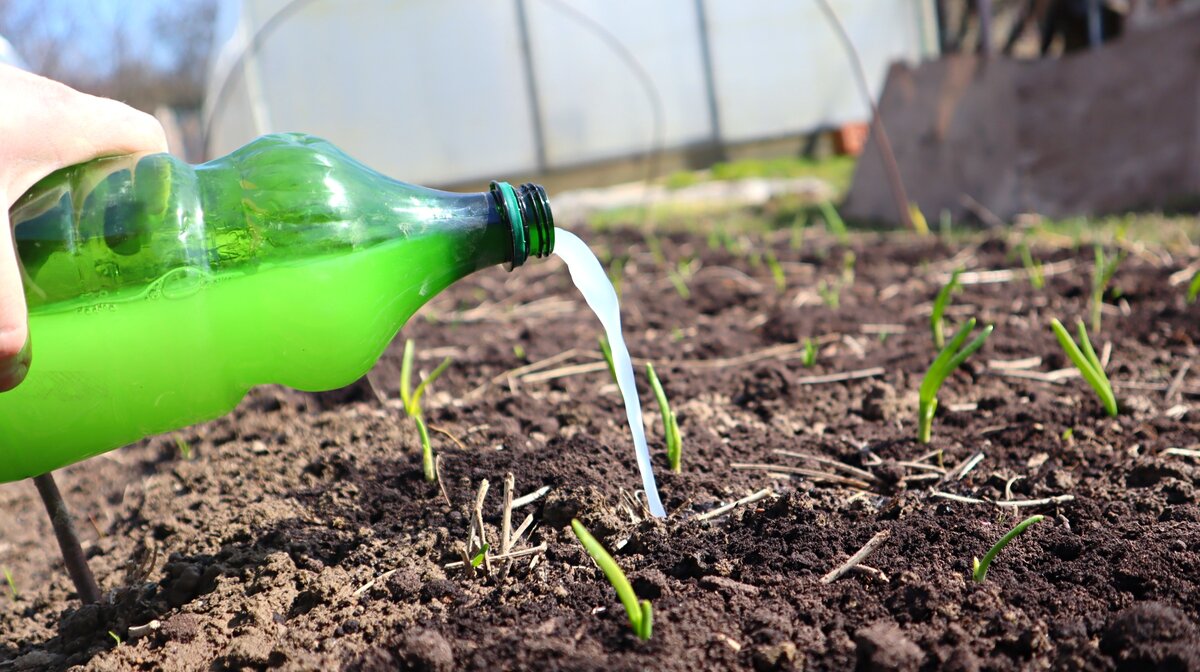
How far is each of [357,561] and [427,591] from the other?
7.1 inches

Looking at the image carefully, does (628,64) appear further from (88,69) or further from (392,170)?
(88,69)

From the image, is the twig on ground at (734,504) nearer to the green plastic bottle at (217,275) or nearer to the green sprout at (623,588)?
the green sprout at (623,588)

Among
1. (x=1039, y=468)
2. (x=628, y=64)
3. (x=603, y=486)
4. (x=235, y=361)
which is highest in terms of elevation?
(x=628, y=64)

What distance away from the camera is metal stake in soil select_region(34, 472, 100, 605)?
1.56 metres

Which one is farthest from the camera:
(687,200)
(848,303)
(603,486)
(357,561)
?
(687,200)

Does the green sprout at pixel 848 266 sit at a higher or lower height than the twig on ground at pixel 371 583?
higher

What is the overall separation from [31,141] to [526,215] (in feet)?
2.14

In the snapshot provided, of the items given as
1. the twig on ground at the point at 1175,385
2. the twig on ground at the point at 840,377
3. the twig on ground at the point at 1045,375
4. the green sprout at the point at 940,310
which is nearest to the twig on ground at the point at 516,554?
the twig on ground at the point at 840,377

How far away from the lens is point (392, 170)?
9305 mm

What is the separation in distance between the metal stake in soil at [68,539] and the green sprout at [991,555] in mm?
1359

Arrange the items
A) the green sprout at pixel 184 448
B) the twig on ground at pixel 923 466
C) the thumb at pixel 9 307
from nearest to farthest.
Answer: the thumb at pixel 9 307 → the twig on ground at pixel 923 466 → the green sprout at pixel 184 448

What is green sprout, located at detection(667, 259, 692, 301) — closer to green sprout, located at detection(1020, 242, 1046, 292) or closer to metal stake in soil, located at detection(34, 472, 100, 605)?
green sprout, located at detection(1020, 242, 1046, 292)

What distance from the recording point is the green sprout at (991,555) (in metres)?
1.29

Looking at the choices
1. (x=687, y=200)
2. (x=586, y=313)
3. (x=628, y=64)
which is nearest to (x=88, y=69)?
A: (x=628, y=64)
